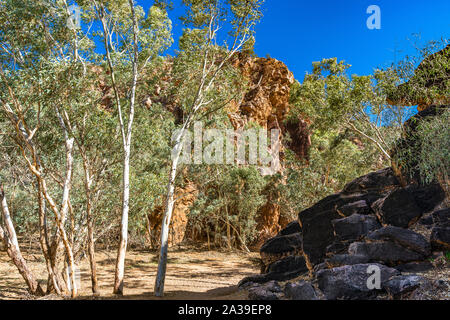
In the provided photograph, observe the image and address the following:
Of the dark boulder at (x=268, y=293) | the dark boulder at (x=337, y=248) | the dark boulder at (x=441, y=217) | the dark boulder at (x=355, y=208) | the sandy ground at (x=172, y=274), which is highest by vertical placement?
the dark boulder at (x=355, y=208)

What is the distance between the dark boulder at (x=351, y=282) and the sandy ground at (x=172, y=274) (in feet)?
10.6

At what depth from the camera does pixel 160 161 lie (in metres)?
20.7

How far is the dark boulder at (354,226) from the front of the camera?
30.2 feet

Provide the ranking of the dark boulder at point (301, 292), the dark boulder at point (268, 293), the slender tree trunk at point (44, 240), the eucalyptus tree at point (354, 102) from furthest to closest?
the eucalyptus tree at point (354, 102) < the slender tree trunk at point (44, 240) < the dark boulder at point (268, 293) < the dark boulder at point (301, 292)

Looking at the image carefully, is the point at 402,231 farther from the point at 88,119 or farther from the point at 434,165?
the point at 88,119

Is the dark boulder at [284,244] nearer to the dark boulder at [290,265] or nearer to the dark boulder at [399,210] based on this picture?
the dark boulder at [290,265]

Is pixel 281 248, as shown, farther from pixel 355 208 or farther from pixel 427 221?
pixel 427 221

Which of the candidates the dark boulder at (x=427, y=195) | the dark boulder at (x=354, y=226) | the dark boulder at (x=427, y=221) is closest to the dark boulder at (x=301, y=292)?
the dark boulder at (x=354, y=226)

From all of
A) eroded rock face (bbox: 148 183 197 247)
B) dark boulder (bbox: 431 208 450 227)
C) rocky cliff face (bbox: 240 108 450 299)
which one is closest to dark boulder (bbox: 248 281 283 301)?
rocky cliff face (bbox: 240 108 450 299)

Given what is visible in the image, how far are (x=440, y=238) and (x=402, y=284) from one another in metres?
1.96

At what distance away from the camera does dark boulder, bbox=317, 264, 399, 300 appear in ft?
22.0

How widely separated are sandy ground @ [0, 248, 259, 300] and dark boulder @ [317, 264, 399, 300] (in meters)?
3.23

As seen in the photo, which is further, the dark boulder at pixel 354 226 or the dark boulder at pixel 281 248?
the dark boulder at pixel 281 248

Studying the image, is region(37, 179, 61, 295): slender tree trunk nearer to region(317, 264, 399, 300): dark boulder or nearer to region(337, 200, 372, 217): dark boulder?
region(317, 264, 399, 300): dark boulder
